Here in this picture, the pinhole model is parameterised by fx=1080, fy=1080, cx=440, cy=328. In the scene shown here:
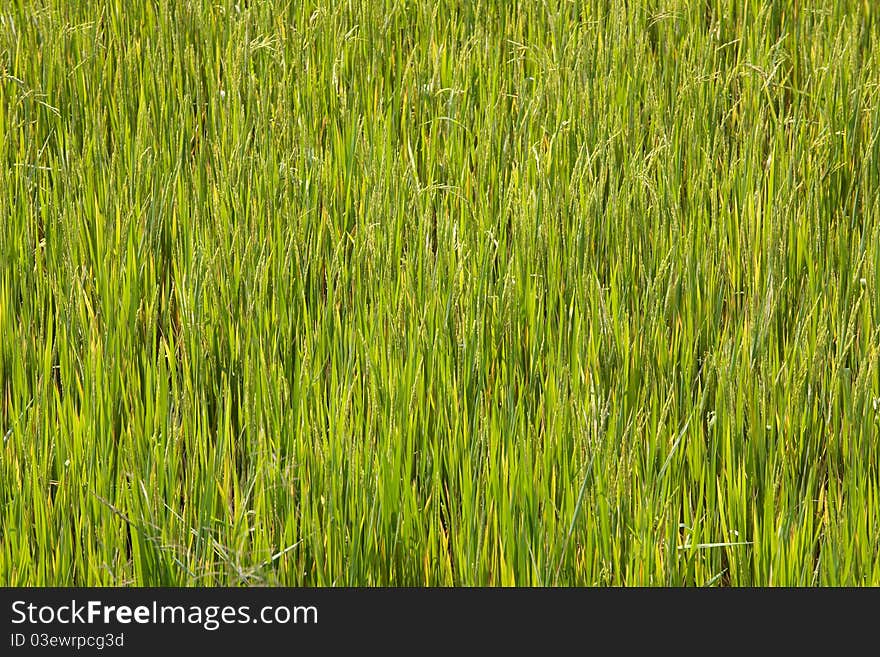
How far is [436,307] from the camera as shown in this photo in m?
1.85

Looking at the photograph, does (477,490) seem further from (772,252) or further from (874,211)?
(874,211)

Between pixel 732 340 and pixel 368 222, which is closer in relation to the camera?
pixel 732 340

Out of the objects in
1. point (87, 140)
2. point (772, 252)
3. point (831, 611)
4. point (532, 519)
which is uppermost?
point (87, 140)

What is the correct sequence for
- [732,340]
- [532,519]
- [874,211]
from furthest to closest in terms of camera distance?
[874,211] → [732,340] → [532,519]

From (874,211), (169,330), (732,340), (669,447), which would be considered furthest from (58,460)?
(874,211)

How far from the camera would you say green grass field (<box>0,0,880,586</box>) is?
4.93 ft

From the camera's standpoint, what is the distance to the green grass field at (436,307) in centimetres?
150

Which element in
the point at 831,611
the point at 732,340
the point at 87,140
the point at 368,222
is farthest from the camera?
the point at 87,140

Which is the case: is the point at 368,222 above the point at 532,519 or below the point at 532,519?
above

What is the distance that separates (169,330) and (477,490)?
0.71m

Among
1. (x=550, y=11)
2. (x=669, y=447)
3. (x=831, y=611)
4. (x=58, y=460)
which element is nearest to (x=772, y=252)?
(x=669, y=447)

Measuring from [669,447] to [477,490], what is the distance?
347 millimetres

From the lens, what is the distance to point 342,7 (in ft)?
10.1

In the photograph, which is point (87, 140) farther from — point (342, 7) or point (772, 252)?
point (772, 252)
